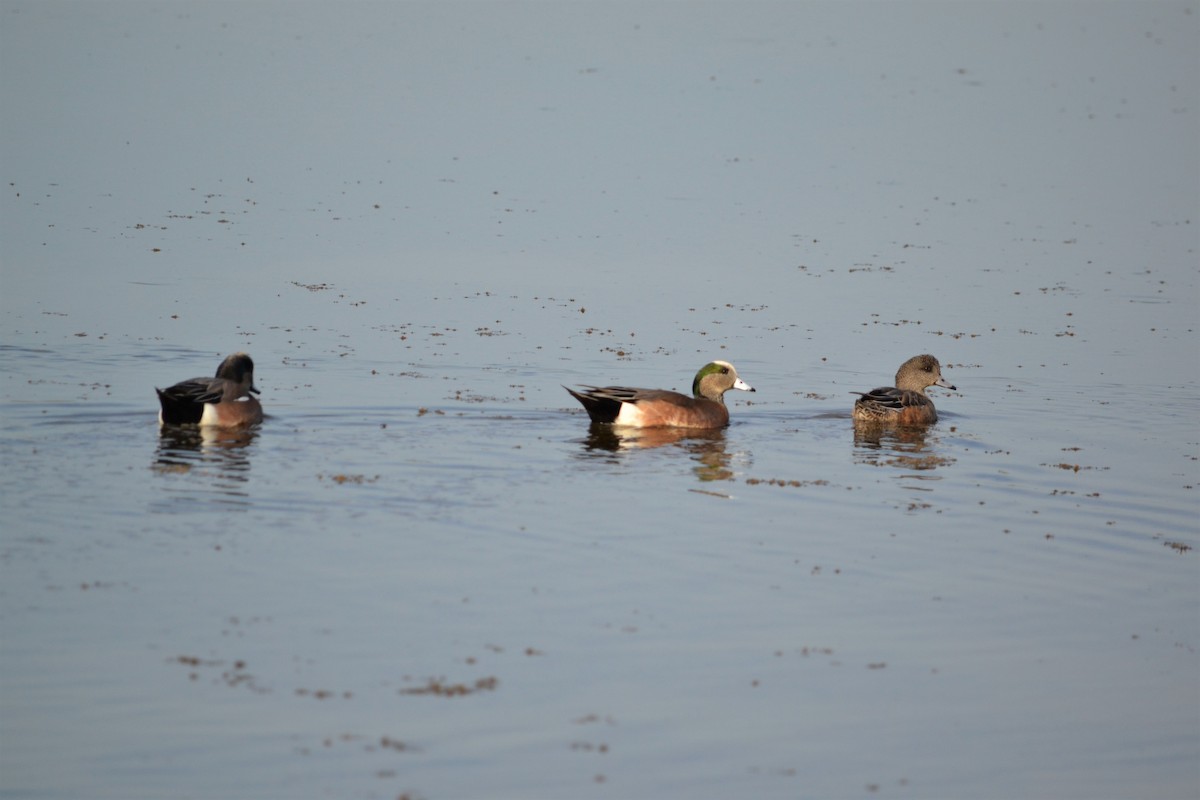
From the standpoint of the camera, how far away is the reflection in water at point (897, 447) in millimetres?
15172

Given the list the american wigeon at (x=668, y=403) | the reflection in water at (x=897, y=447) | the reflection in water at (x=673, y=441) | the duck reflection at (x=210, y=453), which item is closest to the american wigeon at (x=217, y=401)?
the duck reflection at (x=210, y=453)

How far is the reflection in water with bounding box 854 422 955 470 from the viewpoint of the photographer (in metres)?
15.2

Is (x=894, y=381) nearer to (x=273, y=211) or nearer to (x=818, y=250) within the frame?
(x=818, y=250)

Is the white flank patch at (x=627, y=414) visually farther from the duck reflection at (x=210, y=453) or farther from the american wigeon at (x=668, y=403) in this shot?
the duck reflection at (x=210, y=453)

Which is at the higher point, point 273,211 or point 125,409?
point 273,211

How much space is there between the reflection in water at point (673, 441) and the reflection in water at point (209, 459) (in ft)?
10.8

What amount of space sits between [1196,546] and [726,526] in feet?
12.0

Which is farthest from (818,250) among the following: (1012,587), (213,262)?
(1012,587)

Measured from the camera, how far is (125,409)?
15.3 metres

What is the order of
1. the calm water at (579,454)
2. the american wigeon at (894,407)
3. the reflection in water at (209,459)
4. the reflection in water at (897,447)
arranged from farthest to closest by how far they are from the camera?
1. the american wigeon at (894,407)
2. the reflection in water at (897,447)
3. the reflection in water at (209,459)
4. the calm water at (579,454)

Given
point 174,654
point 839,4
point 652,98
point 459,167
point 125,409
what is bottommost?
point 174,654

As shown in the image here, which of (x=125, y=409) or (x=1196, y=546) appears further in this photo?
(x=125, y=409)

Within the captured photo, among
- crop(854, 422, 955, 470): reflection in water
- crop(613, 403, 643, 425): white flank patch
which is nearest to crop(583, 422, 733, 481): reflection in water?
crop(613, 403, 643, 425): white flank patch

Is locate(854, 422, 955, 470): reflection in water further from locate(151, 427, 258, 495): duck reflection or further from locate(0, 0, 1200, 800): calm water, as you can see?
locate(151, 427, 258, 495): duck reflection
